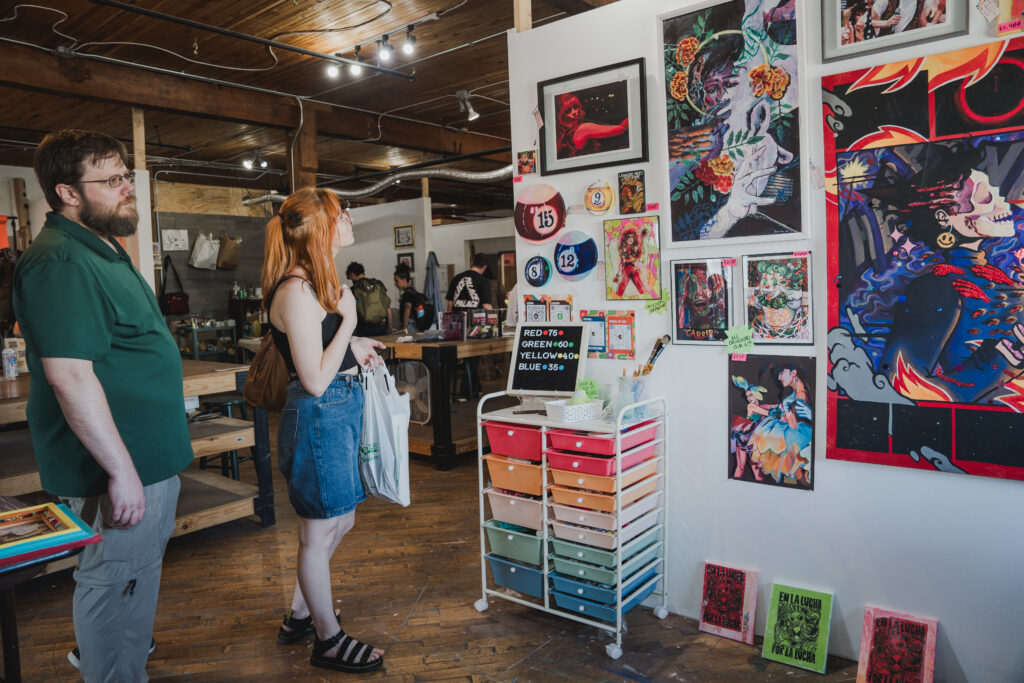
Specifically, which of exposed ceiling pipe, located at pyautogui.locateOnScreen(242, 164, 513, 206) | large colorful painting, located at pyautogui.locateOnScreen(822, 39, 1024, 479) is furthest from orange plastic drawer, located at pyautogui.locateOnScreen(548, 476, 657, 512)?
exposed ceiling pipe, located at pyautogui.locateOnScreen(242, 164, 513, 206)

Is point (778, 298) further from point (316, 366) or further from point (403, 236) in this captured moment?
point (403, 236)

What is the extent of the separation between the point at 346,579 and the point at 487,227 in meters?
10.4

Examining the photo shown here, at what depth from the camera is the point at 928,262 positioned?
2.14 m

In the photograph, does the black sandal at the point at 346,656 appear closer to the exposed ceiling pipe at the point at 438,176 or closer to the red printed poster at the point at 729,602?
the red printed poster at the point at 729,602

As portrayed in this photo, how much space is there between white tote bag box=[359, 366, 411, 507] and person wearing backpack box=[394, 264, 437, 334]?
447cm

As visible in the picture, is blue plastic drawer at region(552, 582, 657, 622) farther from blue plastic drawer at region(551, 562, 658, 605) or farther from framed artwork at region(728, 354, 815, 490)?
framed artwork at region(728, 354, 815, 490)

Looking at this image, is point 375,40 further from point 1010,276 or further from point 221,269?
point 221,269

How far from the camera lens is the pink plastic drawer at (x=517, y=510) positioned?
2.69 metres

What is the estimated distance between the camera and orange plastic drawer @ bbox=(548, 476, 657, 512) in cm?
248

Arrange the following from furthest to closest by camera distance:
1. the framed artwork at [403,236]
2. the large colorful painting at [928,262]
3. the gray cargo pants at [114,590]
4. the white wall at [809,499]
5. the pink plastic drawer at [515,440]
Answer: the framed artwork at [403,236]
the pink plastic drawer at [515,440]
the white wall at [809,499]
the large colorful painting at [928,262]
the gray cargo pants at [114,590]

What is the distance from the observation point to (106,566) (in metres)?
1.82

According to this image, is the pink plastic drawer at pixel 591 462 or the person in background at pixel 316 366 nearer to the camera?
the person in background at pixel 316 366

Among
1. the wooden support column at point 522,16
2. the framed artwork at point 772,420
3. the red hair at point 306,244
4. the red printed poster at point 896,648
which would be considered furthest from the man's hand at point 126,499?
the wooden support column at point 522,16

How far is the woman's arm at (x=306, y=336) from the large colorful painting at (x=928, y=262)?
168cm
